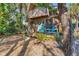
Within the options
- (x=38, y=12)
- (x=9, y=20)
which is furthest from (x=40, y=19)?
(x=9, y=20)

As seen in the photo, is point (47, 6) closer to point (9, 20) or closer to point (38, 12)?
point (38, 12)

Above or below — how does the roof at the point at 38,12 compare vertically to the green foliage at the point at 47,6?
below

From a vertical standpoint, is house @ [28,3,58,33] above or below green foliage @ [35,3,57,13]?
below

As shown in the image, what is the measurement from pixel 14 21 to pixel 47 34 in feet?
0.90

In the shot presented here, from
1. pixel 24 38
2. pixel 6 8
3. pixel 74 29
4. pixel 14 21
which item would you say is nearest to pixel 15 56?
pixel 24 38

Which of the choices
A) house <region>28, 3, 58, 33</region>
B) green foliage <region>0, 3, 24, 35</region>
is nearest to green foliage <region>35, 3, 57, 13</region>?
house <region>28, 3, 58, 33</region>

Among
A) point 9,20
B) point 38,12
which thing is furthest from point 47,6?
point 9,20

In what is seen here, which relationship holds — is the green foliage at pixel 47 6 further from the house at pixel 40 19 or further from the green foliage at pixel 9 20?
the green foliage at pixel 9 20

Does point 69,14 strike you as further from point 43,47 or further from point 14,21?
point 14,21

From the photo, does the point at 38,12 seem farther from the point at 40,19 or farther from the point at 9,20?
the point at 9,20

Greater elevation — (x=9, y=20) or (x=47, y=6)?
(x=47, y=6)

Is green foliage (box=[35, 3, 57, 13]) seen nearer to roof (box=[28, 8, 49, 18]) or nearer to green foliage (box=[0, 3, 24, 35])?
roof (box=[28, 8, 49, 18])

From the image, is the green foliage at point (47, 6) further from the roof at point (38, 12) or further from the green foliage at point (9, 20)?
the green foliage at point (9, 20)

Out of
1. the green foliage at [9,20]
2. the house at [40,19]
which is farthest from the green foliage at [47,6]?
the green foliage at [9,20]
